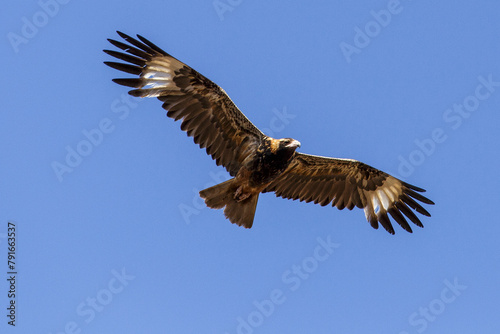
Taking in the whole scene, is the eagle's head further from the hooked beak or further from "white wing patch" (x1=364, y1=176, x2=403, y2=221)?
"white wing patch" (x1=364, y1=176, x2=403, y2=221)

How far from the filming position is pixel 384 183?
46.9 feet

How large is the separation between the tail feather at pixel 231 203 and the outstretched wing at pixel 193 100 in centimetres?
32

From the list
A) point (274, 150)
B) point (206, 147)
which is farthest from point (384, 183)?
point (206, 147)

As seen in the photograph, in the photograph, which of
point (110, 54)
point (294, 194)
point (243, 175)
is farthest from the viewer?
point (294, 194)

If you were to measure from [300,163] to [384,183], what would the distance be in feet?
5.90

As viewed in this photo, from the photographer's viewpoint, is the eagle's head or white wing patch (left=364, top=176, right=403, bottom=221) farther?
white wing patch (left=364, top=176, right=403, bottom=221)

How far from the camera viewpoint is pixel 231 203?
13.2 meters

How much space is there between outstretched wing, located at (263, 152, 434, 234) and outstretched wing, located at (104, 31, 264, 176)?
116 centimetres

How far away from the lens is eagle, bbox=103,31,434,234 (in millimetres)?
12500

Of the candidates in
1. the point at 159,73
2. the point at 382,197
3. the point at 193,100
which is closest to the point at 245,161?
the point at 193,100

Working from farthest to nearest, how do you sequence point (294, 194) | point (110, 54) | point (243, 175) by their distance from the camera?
point (294, 194) → point (243, 175) → point (110, 54)

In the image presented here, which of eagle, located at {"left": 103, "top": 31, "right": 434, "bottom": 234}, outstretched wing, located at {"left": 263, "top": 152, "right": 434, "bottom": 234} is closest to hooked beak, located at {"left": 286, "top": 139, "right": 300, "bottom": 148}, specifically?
eagle, located at {"left": 103, "top": 31, "right": 434, "bottom": 234}

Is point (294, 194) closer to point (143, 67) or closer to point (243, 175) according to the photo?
point (243, 175)

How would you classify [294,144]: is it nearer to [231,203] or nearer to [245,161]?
[245,161]
